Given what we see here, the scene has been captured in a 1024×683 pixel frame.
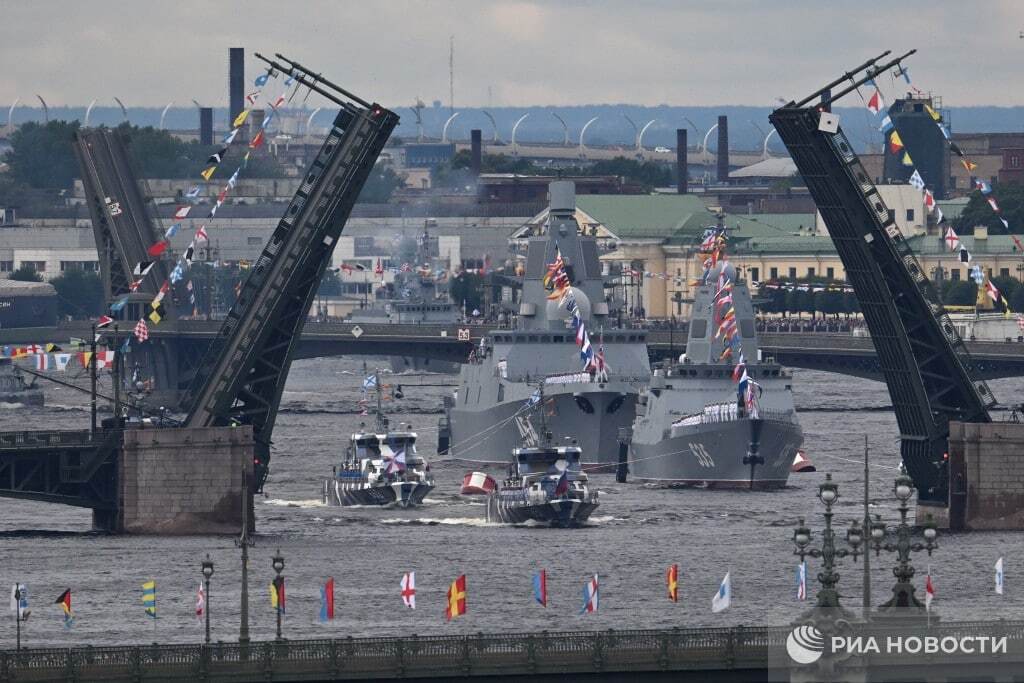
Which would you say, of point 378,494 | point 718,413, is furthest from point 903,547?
point 718,413

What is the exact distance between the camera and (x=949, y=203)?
598ft

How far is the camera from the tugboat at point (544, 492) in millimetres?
75750

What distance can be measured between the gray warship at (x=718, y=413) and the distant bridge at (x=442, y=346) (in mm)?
21595

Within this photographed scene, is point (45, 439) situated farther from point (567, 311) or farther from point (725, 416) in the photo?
point (567, 311)

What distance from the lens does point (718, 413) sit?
9131 centimetres

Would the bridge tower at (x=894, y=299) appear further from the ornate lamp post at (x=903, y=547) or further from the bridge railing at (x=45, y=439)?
the ornate lamp post at (x=903, y=547)

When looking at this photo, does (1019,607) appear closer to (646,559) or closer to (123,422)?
(646,559)

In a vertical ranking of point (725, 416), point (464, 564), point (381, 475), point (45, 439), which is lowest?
point (464, 564)

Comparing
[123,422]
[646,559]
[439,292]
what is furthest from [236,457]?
[439,292]

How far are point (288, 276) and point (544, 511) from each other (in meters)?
10.2

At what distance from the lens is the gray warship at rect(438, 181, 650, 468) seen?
325 ft

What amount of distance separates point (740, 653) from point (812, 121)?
25569 mm

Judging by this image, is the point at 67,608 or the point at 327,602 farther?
the point at 67,608

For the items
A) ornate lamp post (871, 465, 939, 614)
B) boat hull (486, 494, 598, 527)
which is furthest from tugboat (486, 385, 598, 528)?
ornate lamp post (871, 465, 939, 614)
